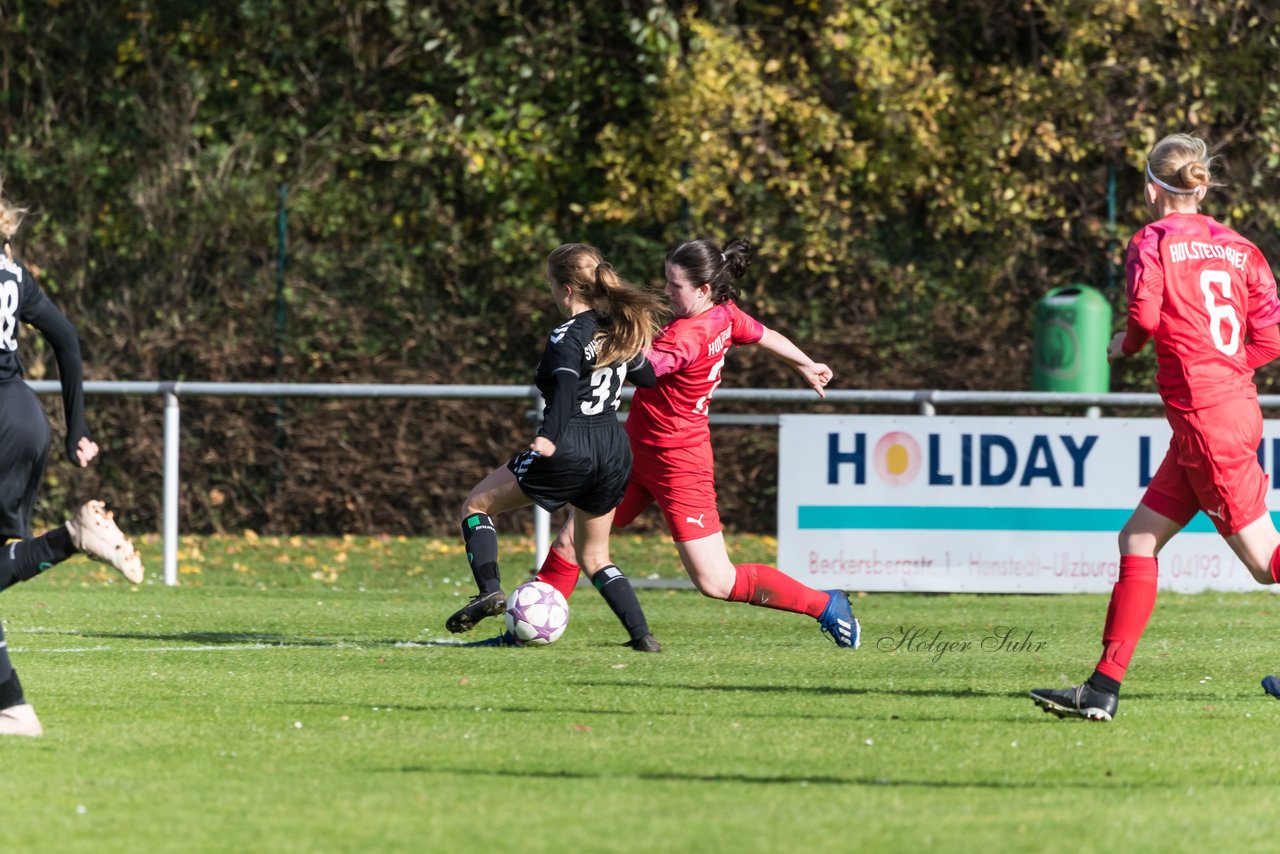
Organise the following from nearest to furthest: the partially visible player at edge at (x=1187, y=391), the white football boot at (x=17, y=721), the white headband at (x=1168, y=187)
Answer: the white football boot at (x=17, y=721) < the partially visible player at edge at (x=1187, y=391) < the white headband at (x=1168, y=187)

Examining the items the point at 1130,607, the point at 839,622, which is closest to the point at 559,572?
the point at 839,622

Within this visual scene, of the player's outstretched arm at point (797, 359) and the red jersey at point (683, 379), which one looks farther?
the player's outstretched arm at point (797, 359)

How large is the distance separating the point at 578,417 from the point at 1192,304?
2.67 m

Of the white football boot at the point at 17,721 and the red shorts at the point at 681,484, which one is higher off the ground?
the red shorts at the point at 681,484

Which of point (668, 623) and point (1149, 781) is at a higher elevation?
point (1149, 781)

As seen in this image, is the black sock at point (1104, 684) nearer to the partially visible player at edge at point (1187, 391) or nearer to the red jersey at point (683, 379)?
the partially visible player at edge at point (1187, 391)

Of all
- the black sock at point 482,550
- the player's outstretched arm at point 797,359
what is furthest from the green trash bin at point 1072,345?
the black sock at point 482,550

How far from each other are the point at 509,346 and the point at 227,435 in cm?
242

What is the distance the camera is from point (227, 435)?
51.1 feet

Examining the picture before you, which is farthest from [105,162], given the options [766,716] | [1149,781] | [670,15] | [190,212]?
[1149,781]

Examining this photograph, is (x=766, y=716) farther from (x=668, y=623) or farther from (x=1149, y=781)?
(x=668, y=623)

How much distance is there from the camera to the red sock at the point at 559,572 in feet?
27.6

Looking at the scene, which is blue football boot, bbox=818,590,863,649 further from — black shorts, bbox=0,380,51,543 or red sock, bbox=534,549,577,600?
black shorts, bbox=0,380,51,543

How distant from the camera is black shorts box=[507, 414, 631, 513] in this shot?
7805 mm
